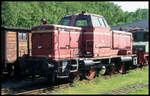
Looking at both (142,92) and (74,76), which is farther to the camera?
(74,76)

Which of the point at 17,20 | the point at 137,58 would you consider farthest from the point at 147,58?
the point at 17,20

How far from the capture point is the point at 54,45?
33.7 feet

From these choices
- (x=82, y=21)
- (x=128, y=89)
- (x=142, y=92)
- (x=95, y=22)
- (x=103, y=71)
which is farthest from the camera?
(x=103, y=71)

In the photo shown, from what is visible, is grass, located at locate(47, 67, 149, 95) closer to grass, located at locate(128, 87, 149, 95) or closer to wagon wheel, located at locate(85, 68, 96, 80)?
wagon wheel, located at locate(85, 68, 96, 80)

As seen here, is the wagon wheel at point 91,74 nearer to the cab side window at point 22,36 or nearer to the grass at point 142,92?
the grass at point 142,92

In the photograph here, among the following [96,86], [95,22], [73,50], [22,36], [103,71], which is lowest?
[96,86]

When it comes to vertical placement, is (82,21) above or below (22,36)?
above

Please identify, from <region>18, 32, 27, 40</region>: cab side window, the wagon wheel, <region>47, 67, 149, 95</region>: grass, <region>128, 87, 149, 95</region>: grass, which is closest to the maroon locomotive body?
the wagon wheel

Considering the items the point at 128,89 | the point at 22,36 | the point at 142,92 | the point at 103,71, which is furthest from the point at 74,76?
the point at 22,36

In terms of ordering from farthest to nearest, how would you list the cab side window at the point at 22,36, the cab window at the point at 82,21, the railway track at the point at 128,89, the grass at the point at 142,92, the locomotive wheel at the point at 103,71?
1. the cab side window at the point at 22,36
2. the locomotive wheel at the point at 103,71
3. the cab window at the point at 82,21
4. the railway track at the point at 128,89
5. the grass at the point at 142,92

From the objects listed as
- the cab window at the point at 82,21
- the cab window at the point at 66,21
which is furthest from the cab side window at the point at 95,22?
the cab window at the point at 66,21

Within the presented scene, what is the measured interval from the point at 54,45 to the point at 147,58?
33.2 ft

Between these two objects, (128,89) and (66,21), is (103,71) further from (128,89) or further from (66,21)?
(128,89)

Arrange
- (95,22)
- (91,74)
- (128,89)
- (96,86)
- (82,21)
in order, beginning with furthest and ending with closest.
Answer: (91,74) < (95,22) < (82,21) < (96,86) < (128,89)
